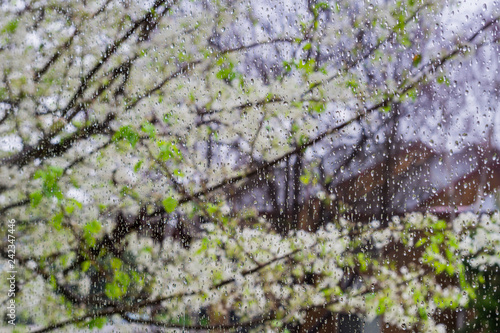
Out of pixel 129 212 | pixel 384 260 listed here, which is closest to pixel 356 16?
pixel 384 260

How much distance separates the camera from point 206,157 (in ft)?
2.48

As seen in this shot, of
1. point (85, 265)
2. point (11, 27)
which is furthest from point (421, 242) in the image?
point (11, 27)

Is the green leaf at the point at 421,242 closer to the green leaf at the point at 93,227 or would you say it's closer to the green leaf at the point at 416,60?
the green leaf at the point at 416,60

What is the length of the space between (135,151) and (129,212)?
0.11 m

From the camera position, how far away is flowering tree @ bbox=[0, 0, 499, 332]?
0.60 m

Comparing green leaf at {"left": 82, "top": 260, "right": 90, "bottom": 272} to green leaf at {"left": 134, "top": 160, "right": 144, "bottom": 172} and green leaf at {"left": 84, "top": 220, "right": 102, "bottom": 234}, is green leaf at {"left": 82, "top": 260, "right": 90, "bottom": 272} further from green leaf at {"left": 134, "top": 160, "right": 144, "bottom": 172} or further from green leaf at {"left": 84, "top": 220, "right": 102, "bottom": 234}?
green leaf at {"left": 134, "top": 160, "right": 144, "bottom": 172}

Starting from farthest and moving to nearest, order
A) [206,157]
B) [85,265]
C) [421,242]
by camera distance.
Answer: [85,265]
[206,157]
[421,242]

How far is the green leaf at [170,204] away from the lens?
77 cm

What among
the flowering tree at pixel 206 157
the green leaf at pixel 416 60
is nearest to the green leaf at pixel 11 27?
the flowering tree at pixel 206 157


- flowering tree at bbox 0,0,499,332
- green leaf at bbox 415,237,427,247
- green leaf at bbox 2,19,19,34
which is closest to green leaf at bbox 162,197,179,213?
flowering tree at bbox 0,0,499,332

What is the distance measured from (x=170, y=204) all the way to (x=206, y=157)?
0.11m

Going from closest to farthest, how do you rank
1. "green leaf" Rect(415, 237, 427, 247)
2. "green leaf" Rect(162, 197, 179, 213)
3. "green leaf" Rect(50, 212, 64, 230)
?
"green leaf" Rect(415, 237, 427, 247)
"green leaf" Rect(162, 197, 179, 213)
"green leaf" Rect(50, 212, 64, 230)

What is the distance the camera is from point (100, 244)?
33.2 inches

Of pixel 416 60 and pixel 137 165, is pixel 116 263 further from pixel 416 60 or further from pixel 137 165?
pixel 416 60
